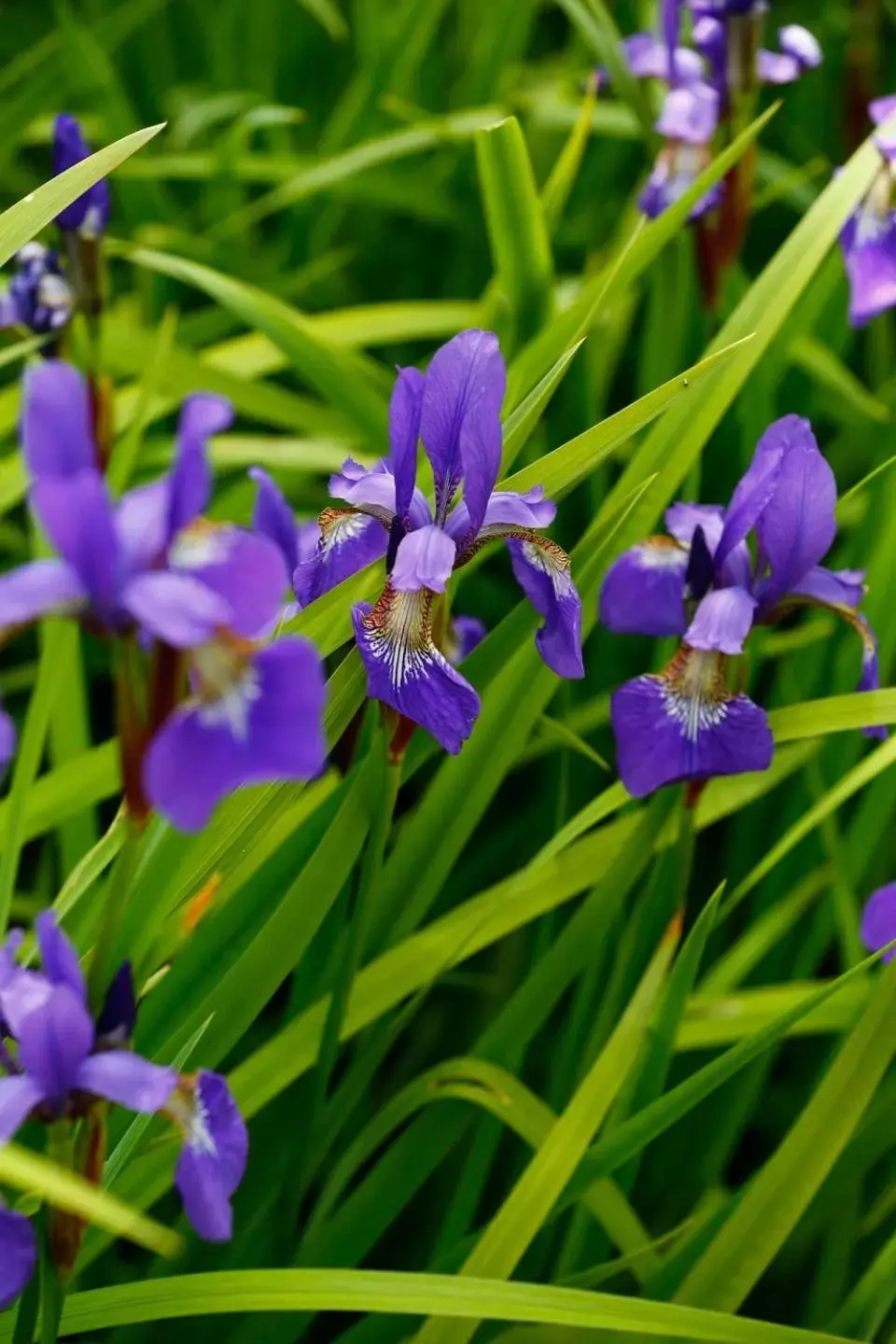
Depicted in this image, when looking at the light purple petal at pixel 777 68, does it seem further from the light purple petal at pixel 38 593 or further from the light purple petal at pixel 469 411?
the light purple petal at pixel 38 593

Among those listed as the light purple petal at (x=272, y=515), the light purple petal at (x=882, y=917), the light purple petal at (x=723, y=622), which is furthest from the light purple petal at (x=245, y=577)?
the light purple petal at (x=882, y=917)

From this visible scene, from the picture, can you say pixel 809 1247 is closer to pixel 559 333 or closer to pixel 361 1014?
pixel 361 1014

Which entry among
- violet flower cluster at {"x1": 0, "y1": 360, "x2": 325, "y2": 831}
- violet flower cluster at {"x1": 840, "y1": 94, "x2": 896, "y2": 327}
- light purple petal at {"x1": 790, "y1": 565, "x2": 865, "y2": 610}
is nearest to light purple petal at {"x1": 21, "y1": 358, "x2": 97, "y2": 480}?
violet flower cluster at {"x1": 0, "y1": 360, "x2": 325, "y2": 831}

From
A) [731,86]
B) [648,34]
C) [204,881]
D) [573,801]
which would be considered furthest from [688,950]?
[648,34]

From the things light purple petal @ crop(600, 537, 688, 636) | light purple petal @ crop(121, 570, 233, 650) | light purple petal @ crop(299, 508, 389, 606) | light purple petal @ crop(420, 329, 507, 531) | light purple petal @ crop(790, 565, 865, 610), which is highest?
light purple petal @ crop(121, 570, 233, 650)

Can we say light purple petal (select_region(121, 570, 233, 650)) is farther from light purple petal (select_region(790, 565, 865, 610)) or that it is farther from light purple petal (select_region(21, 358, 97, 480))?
light purple petal (select_region(790, 565, 865, 610))

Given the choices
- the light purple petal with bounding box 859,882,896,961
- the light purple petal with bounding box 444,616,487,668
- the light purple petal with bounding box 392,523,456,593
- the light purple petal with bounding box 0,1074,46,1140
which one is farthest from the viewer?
the light purple petal with bounding box 444,616,487,668

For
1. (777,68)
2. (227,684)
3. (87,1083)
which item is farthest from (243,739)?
(777,68)
